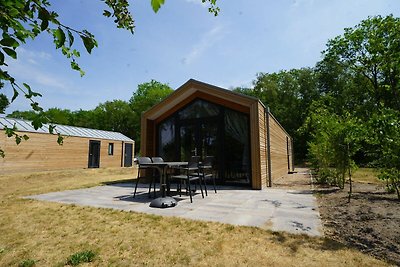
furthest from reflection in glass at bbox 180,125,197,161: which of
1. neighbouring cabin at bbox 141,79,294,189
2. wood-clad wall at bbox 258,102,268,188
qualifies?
wood-clad wall at bbox 258,102,268,188

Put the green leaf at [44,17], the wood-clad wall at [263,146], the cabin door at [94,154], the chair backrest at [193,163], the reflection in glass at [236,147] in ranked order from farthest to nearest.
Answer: the cabin door at [94,154]
the reflection in glass at [236,147]
the wood-clad wall at [263,146]
the chair backrest at [193,163]
the green leaf at [44,17]

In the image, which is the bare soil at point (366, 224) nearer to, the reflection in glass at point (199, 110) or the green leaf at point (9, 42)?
the green leaf at point (9, 42)

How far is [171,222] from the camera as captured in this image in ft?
12.1

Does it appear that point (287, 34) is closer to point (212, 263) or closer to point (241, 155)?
point (241, 155)

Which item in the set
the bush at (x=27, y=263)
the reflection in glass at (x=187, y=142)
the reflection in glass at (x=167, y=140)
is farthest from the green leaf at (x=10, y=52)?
the reflection in glass at (x=167, y=140)

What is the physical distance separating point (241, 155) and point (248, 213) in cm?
386

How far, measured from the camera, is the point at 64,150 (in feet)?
52.1

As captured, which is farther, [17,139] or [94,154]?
[94,154]

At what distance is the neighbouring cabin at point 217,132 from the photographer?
24.2 feet

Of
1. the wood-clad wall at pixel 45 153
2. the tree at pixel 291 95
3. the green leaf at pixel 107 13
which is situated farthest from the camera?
the tree at pixel 291 95

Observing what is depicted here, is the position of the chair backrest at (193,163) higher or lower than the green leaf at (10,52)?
lower

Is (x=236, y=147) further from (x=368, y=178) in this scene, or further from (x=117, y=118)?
(x=117, y=118)

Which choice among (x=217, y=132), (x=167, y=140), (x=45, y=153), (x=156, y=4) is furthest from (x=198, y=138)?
(x=45, y=153)

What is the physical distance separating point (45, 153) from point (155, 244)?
587 inches
